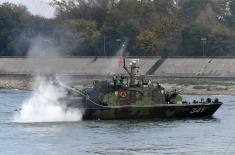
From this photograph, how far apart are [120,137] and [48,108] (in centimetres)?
1113

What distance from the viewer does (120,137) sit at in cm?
5216

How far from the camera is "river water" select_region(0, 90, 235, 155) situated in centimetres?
4612

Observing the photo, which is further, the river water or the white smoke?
the white smoke

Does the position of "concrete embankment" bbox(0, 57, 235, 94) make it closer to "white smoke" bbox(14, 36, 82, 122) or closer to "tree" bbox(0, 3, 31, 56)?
"tree" bbox(0, 3, 31, 56)

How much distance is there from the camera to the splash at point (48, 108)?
61344mm

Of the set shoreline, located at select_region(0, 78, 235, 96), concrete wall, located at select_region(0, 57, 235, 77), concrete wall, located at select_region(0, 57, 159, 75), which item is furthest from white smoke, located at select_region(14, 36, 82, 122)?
concrete wall, located at select_region(0, 57, 159, 75)

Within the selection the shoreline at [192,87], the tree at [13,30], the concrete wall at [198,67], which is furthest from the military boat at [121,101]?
the tree at [13,30]

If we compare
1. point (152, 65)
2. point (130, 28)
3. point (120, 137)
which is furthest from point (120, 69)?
point (120, 137)

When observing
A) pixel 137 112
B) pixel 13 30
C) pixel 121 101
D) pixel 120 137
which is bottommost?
pixel 120 137

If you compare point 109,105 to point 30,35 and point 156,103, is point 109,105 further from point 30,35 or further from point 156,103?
point 30,35

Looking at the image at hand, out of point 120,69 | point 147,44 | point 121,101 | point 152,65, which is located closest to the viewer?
point 121,101

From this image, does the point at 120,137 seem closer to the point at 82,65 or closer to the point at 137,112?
the point at 137,112

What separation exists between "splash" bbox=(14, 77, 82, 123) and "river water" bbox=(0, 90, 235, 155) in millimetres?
1047

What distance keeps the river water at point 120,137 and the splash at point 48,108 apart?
1047 mm
